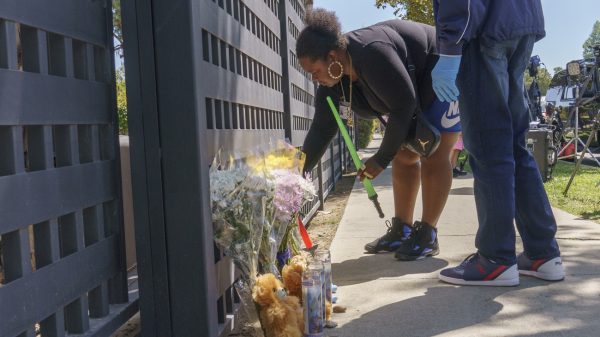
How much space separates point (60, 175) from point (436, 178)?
2.47 metres

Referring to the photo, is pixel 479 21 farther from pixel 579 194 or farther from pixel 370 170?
pixel 579 194

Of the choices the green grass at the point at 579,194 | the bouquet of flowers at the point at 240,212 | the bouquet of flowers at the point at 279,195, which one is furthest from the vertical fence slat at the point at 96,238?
the green grass at the point at 579,194

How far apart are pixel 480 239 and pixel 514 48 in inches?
36.4

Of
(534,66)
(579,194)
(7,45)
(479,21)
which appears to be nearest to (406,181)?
(479,21)

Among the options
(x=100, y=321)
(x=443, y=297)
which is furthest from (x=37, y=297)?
(x=443, y=297)

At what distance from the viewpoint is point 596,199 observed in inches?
251

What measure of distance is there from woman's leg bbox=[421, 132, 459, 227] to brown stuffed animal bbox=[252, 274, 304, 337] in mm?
1622

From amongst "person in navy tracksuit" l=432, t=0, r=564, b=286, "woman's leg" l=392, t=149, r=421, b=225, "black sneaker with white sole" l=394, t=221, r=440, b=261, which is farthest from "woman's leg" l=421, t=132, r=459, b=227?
"person in navy tracksuit" l=432, t=0, r=564, b=286

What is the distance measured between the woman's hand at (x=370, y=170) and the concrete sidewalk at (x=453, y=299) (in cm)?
55

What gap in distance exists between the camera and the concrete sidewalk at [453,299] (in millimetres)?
2502

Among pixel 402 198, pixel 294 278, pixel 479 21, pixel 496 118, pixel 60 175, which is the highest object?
pixel 479 21

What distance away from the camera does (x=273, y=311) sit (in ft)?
7.35

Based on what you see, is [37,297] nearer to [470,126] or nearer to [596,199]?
[470,126]

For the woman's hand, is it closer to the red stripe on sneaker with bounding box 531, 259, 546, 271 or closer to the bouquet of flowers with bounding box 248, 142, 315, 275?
the bouquet of flowers with bounding box 248, 142, 315, 275
